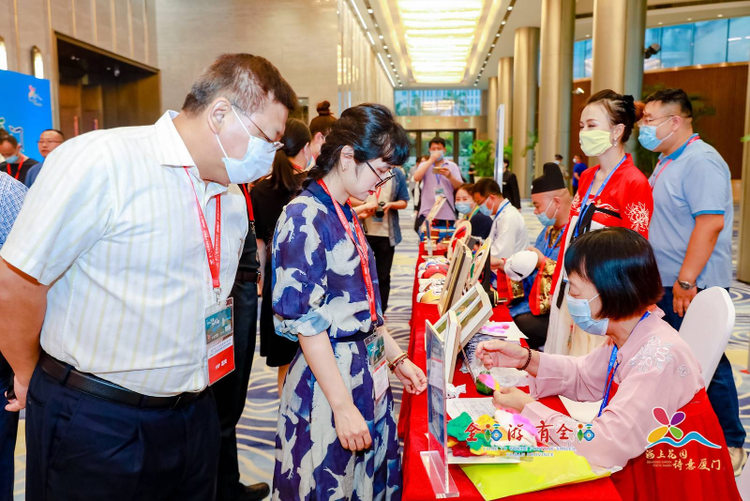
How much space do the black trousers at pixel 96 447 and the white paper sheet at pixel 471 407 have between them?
0.71 metres

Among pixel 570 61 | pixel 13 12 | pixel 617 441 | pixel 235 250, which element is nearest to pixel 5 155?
pixel 13 12

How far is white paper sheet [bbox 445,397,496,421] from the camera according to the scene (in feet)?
5.29

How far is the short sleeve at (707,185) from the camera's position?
104 inches

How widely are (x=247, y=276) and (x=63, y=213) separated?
4.23ft

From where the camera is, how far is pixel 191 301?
121cm

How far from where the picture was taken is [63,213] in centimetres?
103

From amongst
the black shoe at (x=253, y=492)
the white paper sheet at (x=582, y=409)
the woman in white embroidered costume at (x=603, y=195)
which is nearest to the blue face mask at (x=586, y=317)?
the white paper sheet at (x=582, y=409)

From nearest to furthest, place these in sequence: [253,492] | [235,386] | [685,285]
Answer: [235,386], [253,492], [685,285]

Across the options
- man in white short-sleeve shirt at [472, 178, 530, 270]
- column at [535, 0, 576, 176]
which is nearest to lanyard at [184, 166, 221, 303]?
man in white short-sleeve shirt at [472, 178, 530, 270]

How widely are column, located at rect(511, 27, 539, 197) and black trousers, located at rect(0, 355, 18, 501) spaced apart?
17.9m

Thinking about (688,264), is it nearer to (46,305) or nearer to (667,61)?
(46,305)

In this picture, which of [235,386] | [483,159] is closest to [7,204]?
[235,386]

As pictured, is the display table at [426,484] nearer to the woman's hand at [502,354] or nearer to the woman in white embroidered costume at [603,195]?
the woman's hand at [502,354]

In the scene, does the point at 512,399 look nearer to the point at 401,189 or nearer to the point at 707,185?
the point at 707,185
